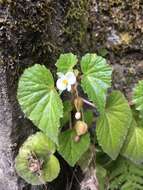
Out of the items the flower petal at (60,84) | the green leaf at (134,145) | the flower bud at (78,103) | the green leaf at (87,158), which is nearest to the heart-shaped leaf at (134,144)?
the green leaf at (134,145)

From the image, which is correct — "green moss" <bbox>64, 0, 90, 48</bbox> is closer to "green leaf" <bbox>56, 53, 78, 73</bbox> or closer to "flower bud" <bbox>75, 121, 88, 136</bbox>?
"green leaf" <bbox>56, 53, 78, 73</bbox>

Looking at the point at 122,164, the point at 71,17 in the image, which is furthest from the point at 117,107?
the point at 71,17

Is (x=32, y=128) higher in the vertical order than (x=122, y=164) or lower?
higher

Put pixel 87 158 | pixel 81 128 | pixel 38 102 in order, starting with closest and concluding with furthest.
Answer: pixel 38 102 → pixel 81 128 → pixel 87 158

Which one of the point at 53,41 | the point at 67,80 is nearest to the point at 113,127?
the point at 67,80

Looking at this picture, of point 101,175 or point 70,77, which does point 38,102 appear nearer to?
point 70,77

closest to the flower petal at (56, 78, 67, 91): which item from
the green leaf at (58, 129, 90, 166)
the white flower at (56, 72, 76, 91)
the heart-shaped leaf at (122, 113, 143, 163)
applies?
the white flower at (56, 72, 76, 91)

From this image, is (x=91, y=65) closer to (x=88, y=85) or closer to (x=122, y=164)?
(x=88, y=85)
